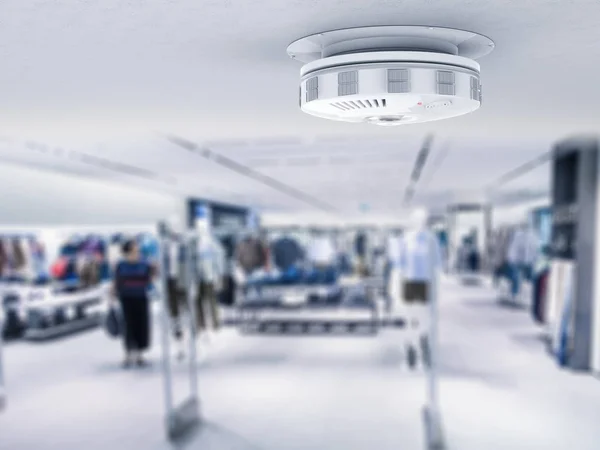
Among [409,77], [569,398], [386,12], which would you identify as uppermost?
[386,12]

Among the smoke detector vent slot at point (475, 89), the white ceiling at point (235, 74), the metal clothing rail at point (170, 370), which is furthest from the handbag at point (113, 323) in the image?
the smoke detector vent slot at point (475, 89)

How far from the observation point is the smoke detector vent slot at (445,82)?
149cm

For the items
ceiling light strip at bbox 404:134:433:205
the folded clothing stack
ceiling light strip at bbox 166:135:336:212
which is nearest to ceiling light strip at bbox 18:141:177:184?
ceiling light strip at bbox 166:135:336:212

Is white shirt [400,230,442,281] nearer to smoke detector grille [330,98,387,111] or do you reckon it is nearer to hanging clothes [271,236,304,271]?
hanging clothes [271,236,304,271]

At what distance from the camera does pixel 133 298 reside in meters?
6.85

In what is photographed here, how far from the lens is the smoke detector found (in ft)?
4.86

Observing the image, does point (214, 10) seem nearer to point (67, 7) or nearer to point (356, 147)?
point (67, 7)

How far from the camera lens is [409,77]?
1472 mm

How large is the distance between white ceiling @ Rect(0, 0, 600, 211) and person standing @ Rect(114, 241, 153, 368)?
1.67m

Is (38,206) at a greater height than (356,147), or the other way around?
(356,147)

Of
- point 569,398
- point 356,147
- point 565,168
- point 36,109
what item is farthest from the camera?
point 565,168

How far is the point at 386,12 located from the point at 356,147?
4.38 m

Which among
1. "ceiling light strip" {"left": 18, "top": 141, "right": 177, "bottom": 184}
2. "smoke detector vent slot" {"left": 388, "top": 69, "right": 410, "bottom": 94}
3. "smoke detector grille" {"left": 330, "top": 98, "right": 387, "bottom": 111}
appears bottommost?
"smoke detector grille" {"left": 330, "top": 98, "right": 387, "bottom": 111}

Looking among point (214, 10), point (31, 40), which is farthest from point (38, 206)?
point (214, 10)
